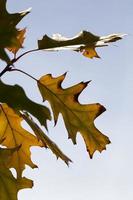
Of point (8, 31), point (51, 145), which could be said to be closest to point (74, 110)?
point (51, 145)

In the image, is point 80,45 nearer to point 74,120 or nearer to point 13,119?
point 74,120

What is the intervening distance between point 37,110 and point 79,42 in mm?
346

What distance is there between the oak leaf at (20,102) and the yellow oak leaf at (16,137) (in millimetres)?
378

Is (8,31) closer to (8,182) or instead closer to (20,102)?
(20,102)

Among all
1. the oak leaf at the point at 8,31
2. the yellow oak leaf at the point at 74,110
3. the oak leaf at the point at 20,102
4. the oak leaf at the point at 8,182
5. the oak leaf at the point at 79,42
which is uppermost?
the oak leaf at the point at 8,31

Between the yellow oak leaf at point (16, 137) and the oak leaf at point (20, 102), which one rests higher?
the oak leaf at point (20, 102)

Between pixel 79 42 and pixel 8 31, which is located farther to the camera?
pixel 79 42

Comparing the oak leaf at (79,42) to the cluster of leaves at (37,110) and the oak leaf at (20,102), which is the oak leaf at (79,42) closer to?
the cluster of leaves at (37,110)

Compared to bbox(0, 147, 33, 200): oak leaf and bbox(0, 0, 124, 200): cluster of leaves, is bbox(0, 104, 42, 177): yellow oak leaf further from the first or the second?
bbox(0, 147, 33, 200): oak leaf

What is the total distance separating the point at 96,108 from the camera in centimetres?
209

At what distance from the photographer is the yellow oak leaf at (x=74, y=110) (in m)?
2.08

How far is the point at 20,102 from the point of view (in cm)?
183

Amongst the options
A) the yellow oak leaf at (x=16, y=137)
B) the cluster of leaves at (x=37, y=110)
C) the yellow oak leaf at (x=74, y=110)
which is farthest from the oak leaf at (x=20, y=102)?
the yellow oak leaf at (x=16, y=137)

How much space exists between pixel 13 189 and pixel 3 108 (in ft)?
1.22
